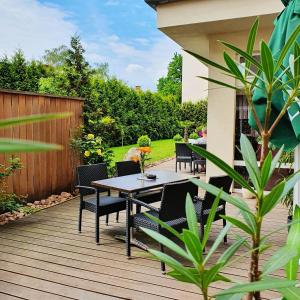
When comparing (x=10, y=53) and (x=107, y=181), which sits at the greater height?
(x=10, y=53)

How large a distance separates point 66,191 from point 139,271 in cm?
401

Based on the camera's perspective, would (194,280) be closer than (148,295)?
Yes

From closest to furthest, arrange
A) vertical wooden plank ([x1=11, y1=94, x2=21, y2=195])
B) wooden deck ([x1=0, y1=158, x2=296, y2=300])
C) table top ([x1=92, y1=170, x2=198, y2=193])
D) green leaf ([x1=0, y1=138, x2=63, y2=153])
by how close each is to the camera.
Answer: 1. green leaf ([x1=0, y1=138, x2=63, y2=153])
2. wooden deck ([x1=0, y1=158, x2=296, y2=300])
3. table top ([x1=92, y1=170, x2=198, y2=193])
4. vertical wooden plank ([x1=11, y1=94, x2=21, y2=195])

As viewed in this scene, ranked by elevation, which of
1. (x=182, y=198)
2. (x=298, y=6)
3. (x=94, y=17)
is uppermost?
(x=94, y=17)

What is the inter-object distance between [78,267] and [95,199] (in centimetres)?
127

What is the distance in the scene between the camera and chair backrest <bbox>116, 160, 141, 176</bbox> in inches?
215

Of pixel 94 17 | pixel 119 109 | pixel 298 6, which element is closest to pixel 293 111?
pixel 298 6

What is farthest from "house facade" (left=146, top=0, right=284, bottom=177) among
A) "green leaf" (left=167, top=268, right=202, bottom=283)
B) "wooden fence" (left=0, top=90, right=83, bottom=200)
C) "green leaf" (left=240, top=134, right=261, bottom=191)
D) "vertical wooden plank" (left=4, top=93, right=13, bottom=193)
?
"green leaf" (left=167, top=268, right=202, bottom=283)

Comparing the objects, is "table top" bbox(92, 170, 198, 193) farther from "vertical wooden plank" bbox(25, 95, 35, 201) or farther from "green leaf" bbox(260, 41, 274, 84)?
"green leaf" bbox(260, 41, 274, 84)

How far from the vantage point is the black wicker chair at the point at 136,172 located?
16.5ft

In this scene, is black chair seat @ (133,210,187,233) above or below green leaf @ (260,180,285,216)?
below

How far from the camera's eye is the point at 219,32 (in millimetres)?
6793

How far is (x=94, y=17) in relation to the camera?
136 ft

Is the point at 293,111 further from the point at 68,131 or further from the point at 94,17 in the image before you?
the point at 94,17
